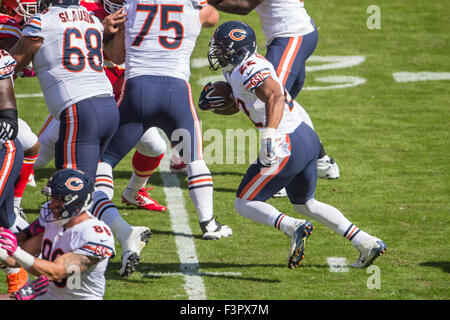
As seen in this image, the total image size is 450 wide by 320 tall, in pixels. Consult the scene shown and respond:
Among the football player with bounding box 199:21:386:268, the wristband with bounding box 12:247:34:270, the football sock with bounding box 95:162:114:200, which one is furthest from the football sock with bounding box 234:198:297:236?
the wristband with bounding box 12:247:34:270

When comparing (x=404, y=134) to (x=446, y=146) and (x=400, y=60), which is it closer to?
(x=446, y=146)

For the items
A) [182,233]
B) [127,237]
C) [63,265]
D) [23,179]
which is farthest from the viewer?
[23,179]

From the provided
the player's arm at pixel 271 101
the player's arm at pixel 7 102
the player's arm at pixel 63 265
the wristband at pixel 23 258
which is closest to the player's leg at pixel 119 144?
the player's arm at pixel 7 102

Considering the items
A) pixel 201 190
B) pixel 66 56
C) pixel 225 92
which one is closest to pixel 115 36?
pixel 66 56

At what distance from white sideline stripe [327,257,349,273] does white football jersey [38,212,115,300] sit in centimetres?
223

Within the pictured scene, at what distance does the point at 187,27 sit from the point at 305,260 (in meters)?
2.20

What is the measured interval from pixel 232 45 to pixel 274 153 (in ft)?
3.13

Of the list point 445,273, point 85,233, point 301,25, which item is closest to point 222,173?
point 301,25

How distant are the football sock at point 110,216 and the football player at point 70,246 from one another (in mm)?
1007

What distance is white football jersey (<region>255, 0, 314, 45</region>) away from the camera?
8539 mm

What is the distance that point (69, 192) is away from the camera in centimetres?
518

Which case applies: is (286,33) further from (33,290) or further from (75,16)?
(33,290)

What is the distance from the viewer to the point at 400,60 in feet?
45.3

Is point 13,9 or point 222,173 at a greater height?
point 13,9
